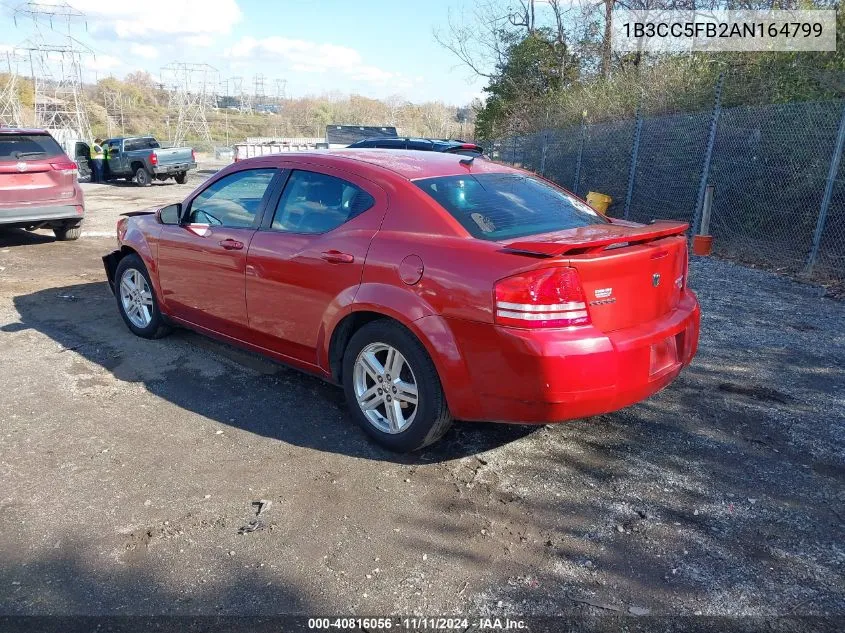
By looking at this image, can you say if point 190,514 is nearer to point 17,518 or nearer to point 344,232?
point 17,518

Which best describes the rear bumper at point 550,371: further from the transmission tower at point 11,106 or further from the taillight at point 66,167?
the transmission tower at point 11,106

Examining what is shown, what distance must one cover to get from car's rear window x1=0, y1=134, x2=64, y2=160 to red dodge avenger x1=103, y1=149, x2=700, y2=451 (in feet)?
20.3

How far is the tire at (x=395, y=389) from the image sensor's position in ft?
10.9

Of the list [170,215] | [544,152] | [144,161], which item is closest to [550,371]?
[170,215]

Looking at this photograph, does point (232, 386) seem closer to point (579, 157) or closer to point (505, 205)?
point (505, 205)

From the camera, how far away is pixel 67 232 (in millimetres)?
10602

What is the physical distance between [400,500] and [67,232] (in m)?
9.68

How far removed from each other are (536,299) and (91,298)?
577 centimetres

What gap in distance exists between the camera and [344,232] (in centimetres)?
373

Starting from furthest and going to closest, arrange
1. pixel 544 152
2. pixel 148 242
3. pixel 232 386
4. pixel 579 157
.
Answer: pixel 544 152 → pixel 579 157 → pixel 148 242 → pixel 232 386

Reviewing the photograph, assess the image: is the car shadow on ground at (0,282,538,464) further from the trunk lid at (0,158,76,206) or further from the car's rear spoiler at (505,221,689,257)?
the trunk lid at (0,158,76,206)

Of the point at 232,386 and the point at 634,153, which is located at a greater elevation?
the point at 634,153

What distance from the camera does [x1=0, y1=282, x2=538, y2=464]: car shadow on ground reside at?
3.76 metres

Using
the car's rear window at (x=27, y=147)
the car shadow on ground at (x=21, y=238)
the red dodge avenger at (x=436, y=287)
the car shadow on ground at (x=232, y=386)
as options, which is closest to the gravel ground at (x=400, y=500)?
the car shadow on ground at (x=232, y=386)
